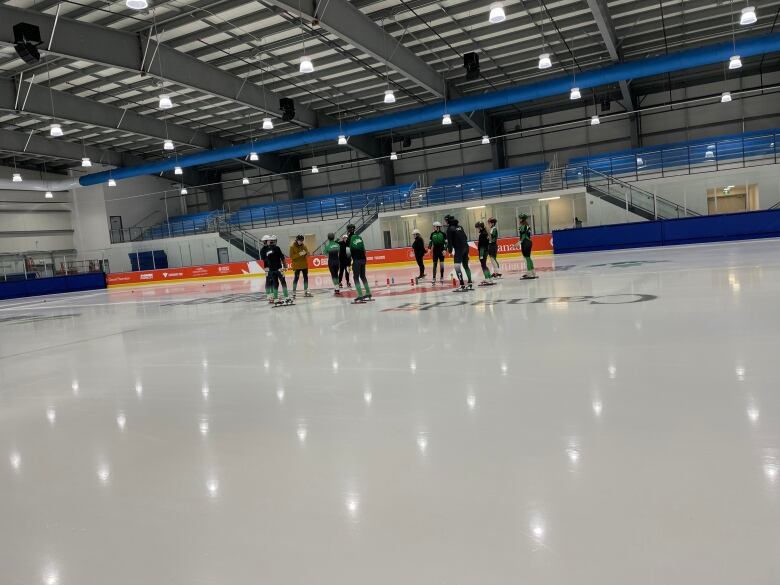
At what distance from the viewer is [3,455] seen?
135 inches

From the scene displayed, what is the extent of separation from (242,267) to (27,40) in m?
18.4

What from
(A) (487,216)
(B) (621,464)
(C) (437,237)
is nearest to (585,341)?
(B) (621,464)

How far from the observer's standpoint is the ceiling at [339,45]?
17.1 meters

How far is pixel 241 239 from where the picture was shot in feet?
113

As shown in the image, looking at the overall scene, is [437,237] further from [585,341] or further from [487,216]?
[487,216]

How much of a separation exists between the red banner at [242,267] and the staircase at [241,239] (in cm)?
321

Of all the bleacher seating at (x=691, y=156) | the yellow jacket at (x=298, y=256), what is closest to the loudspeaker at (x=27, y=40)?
the yellow jacket at (x=298, y=256)

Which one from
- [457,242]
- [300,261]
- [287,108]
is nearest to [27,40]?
[300,261]

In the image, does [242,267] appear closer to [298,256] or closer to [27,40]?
[27,40]

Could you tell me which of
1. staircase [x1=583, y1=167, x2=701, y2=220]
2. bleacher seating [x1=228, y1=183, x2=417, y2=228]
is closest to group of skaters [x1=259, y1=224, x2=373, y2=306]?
staircase [x1=583, y1=167, x2=701, y2=220]

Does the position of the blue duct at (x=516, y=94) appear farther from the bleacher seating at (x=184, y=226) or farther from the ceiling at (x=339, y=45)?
the bleacher seating at (x=184, y=226)

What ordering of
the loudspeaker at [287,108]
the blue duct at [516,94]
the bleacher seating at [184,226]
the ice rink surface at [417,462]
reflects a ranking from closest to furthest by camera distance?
1. the ice rink surface at [417,462]
2. the blue duct at [516,94]
3. the loudspeaker at [287,108]
4. the bleacher seating at [184,226]

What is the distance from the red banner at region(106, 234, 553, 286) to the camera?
1011 inches

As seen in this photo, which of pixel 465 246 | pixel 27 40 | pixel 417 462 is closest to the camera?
pixel 417 462
